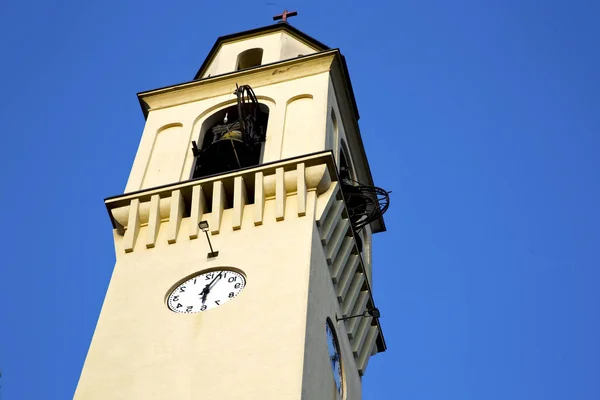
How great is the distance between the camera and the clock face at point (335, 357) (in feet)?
74.4

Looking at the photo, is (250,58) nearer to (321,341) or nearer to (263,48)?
(263,48)

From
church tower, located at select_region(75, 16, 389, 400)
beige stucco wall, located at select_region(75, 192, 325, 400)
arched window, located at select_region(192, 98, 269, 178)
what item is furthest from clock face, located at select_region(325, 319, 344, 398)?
arched window, located at select_region(192, 98, 269, 178)

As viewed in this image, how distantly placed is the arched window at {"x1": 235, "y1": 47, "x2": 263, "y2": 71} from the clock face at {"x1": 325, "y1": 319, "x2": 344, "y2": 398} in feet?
31.1

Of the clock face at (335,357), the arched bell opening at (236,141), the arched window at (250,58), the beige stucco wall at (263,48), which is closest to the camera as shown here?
the clock face at (335,357)

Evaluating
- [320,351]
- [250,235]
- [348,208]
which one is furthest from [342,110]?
[320,351]

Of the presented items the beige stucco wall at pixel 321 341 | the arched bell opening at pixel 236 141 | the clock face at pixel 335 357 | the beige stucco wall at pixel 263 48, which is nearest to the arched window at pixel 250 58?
the beige stucco wall at pixel 263 48

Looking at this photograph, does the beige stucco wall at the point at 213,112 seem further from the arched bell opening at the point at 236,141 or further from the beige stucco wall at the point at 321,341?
the beige stucco wall at the point at 321,341

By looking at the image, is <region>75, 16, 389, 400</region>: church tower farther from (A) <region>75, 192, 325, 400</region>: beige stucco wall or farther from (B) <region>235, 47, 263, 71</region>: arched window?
(B) <region>235, 47, 263, 71</region>: arched window

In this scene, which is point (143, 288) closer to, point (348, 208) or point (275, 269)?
point (275, 269)

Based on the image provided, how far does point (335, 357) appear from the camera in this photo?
2309 cm

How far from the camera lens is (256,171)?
79.8 ft

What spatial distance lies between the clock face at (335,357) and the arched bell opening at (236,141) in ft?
13.6

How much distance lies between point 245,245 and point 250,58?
8.77 meters

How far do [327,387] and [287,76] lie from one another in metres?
8.55
